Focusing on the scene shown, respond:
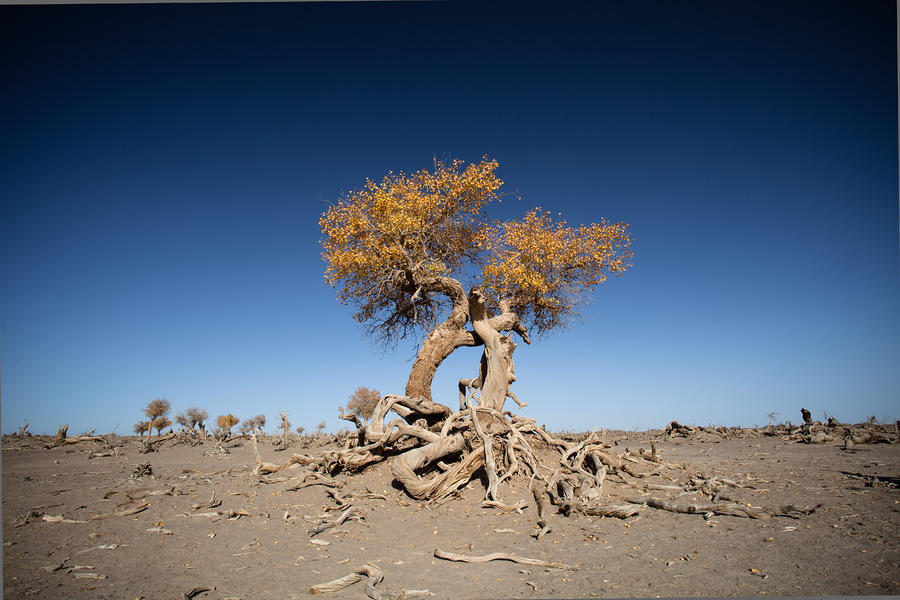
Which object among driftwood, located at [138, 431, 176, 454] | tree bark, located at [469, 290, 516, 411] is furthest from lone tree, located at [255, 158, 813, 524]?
driftwood, located at [138, 431, 176, 454]

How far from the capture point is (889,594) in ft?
20.0

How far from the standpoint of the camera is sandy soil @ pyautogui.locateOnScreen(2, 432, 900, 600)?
651cm

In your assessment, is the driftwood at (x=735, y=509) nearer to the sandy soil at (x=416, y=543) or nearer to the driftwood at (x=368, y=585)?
the sandy soil at (x=416, y=543)

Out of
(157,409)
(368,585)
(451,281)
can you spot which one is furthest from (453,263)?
(157,409)

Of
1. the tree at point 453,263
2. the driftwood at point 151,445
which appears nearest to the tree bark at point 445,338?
the tree at point 453,263

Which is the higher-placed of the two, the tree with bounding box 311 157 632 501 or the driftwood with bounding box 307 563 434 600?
the tree with bounding box 311 157 632 501

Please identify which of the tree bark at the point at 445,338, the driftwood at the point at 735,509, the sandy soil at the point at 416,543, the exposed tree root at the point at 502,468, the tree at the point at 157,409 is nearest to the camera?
the sandy soil at the point at 416,543

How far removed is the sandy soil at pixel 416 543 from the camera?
651cm

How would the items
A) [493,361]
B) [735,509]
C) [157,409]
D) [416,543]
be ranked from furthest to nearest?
[157,409] → [493,361] → [735,509] → [416,543]

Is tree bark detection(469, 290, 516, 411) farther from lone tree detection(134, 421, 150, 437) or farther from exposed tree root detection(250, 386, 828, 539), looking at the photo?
lone tree detection(134, 421, 150, 437)

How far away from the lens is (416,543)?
8.40 m

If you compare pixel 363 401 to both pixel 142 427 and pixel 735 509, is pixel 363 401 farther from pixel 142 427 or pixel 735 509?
pixel 735 509

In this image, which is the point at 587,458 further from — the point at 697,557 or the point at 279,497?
the point at 279,497

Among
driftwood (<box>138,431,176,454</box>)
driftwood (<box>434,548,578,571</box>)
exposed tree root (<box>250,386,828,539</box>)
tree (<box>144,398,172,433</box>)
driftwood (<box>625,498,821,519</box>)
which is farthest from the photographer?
tree (<box>144,398,172,433</box>)
